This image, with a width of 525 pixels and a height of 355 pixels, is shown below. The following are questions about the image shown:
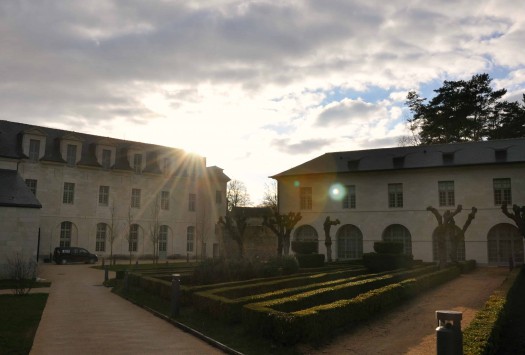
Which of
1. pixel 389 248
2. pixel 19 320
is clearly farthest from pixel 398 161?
pixel 19 320

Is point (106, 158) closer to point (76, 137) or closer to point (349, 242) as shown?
point (76, 137)

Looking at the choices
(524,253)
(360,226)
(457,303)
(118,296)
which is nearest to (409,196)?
(360,226)

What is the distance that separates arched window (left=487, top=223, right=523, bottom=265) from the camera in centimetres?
3002

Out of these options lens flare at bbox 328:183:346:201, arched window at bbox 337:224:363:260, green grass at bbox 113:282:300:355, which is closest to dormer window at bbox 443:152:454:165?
lens flare at bbox 328:183:346:201

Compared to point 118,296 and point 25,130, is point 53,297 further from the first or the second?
point 25,130

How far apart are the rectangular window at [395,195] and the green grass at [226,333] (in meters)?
24.5

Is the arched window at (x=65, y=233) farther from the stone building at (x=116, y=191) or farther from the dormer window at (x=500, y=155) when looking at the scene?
the dormer window at (x=500, y=155)

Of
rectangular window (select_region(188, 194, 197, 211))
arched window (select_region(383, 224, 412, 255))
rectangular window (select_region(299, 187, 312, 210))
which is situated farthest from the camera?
rectangular window (select_region(188, 194, 197, 211))

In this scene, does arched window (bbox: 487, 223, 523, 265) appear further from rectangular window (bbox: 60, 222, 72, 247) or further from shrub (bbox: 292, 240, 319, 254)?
rectangular window (bbox: 60, 222, 72, 247)

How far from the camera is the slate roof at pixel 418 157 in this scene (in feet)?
102

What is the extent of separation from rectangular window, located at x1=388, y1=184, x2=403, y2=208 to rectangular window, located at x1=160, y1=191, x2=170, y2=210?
23635 millimetres

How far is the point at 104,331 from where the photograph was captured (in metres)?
10.5

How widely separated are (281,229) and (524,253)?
1711cm

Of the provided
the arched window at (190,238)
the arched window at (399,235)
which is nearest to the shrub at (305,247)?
the arched window at (399,235)
